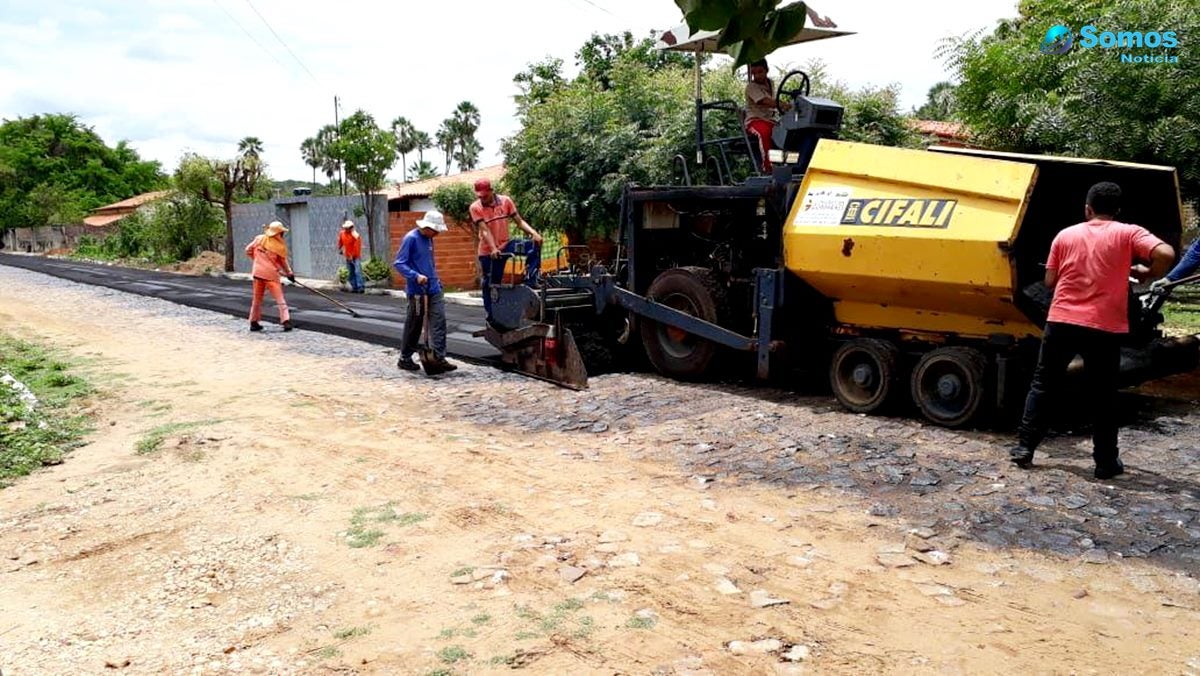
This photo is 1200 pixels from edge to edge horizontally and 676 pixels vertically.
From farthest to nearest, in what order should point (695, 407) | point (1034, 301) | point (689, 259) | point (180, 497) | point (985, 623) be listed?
point (689, 259) → point (695, 407) → point (1034, 301) → point (180, 497) → point (985, 623)

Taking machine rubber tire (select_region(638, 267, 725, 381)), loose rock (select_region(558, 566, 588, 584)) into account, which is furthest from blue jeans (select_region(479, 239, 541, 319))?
loose rock (select_region(558, 566, 588, 584))

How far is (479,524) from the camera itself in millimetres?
4680

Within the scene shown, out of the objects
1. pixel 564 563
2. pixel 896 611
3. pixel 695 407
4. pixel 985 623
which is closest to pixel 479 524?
pixel 564 563

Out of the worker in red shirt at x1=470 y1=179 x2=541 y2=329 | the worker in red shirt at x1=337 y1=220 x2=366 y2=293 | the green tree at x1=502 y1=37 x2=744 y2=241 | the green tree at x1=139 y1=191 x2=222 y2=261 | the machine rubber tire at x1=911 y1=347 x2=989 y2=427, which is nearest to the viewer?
the machine rubber tire at x1=911 y1=347 x2=989 y2=427

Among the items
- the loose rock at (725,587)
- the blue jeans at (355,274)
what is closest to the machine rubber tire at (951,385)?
the loose rock at (725,587)

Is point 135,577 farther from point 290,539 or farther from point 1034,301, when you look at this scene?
point 1034,301

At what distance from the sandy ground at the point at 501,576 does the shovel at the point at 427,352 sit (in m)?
2.47

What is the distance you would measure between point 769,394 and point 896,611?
410cm

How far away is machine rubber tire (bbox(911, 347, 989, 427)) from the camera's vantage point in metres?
6.09

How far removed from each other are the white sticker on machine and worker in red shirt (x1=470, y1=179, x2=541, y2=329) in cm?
311

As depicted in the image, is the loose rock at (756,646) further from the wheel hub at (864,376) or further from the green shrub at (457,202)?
the green shrub at (457,202)

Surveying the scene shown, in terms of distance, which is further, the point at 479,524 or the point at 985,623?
the point at 479,524

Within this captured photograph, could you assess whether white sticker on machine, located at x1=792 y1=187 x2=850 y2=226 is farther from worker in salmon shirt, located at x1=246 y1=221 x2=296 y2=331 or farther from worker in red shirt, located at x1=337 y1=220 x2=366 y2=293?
worker in red shirt, located at x1=337 y1=220 x2=366 y2=293

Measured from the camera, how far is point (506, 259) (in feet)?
31.0
